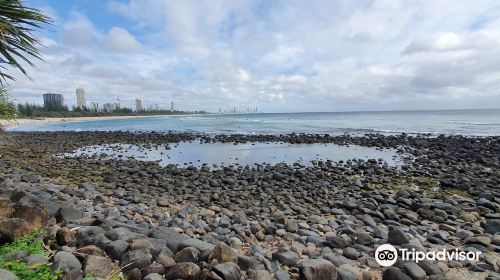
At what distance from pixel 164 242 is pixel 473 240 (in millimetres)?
5471

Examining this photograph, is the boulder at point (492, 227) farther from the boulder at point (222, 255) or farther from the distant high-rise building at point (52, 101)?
the distant high-rise building at point (52, 101)

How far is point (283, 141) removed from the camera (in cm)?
2836

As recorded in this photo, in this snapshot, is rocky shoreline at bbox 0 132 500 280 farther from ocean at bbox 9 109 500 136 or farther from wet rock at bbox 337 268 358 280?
ocean at bbox 9 109 500 136

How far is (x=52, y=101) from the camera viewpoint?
12938 cm

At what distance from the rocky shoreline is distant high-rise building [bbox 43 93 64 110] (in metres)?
125

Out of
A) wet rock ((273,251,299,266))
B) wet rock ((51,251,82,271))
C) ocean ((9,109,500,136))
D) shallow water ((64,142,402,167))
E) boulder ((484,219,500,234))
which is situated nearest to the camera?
wet rock ((51,251,82,271))

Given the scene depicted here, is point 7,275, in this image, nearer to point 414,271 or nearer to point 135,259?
point 135,259

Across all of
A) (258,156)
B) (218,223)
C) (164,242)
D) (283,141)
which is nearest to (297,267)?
(164,242)

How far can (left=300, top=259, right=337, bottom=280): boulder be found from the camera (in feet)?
12.2

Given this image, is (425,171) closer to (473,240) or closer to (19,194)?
(473,240)

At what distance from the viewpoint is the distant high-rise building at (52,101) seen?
121m

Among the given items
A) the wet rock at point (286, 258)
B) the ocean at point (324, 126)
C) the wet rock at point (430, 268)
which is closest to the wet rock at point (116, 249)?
the wet rock at point (286, 258)

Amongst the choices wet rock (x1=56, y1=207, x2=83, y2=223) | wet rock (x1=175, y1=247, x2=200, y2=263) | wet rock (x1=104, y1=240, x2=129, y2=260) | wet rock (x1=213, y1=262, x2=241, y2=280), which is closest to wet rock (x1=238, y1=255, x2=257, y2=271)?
wet rock (x1=213, y1=262, x2=241, y2=280)

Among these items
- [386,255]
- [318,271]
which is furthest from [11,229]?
[386,255]
